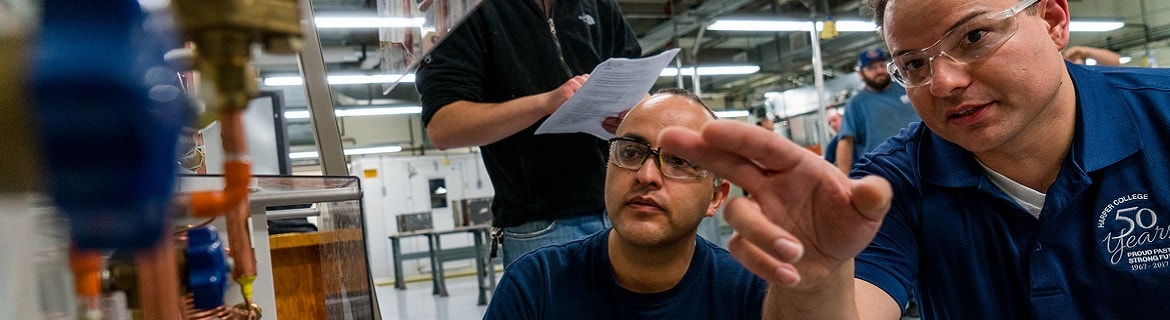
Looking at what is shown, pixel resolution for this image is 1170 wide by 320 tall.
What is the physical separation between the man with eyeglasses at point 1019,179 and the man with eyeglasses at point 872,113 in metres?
2.79

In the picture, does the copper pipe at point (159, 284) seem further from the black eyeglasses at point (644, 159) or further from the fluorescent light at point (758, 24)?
the fluorescent light at point (758, 24)

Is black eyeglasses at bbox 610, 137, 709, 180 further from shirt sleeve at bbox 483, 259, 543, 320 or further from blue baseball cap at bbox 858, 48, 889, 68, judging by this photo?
blue baseball cap at bbox 858, 48, 889, 68

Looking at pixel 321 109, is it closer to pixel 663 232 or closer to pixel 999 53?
pixel 663 232

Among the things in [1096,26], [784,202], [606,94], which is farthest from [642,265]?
[1096,26]

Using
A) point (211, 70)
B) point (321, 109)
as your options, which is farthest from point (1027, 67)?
point (211, 70)

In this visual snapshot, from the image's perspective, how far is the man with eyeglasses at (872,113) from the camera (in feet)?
13.5

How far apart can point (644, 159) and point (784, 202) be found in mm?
621

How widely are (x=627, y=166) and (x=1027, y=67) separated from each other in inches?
25.1

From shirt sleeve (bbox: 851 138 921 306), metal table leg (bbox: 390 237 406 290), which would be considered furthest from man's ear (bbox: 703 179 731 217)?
metal table leg (bbox: 390 237 406 290)

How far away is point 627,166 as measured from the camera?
141 centimetres

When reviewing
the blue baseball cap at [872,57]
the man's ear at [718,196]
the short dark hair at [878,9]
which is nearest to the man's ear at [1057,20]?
the short dark hair at [878,9]

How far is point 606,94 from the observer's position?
4.86ft

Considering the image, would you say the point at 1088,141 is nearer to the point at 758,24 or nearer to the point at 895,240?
the point at 895,240

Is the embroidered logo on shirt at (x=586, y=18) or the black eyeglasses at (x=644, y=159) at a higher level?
the embroidered logo on shirt at (x=586, y=18)
